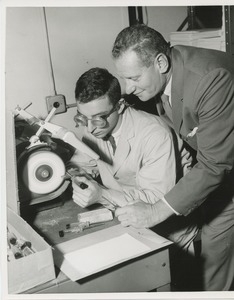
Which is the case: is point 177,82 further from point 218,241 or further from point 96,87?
point 218,241

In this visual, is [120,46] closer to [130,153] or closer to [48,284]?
[130,153]

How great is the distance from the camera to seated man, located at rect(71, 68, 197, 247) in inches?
62.4

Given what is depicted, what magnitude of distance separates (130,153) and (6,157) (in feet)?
2.12

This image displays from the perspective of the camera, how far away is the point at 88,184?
1566mm

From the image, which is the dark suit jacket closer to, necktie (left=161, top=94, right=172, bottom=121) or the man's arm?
the man's arm

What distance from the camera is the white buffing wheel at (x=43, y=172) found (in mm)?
1543

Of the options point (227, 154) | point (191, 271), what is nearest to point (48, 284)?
point (227, 154)

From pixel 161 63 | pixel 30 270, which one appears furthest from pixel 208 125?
→ pixel 30 270

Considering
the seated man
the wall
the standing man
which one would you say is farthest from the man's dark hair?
the wall

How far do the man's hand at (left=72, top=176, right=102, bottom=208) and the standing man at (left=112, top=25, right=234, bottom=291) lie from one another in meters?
0.22

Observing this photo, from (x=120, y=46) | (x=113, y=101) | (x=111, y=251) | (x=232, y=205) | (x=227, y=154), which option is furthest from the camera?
(x=232, y=205)

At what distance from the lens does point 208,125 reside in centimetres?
135

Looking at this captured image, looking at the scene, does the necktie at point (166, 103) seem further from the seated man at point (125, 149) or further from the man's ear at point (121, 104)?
the man's ear at point (121, 104)

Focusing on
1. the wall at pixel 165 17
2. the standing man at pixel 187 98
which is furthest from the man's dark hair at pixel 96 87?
the wall at pixel 165 17
